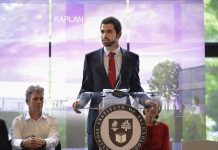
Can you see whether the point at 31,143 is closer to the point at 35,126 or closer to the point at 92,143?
the point at 35,126

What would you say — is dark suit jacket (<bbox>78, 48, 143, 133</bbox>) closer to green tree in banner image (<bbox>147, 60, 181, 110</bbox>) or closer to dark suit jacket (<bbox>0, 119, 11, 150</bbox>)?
dark suit jacket (<bbox>0, 119, 11, 150</bbox>)

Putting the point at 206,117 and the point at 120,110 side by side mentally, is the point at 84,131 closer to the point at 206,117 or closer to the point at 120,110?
the point at 206,117

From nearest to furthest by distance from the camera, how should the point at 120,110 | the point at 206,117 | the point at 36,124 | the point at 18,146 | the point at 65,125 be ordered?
the point at 120,110
the point at 18,146
the point at 36,124
the point at 65,125
the point at 206,117

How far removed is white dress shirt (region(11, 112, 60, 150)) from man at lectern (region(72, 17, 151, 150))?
87 cm

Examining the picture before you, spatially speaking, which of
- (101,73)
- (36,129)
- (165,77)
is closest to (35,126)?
(36,129)

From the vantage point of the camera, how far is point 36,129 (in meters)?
3.58

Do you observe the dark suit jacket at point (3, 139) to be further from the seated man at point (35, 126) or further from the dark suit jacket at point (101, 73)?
the dark suit jacket at point (101, 73)

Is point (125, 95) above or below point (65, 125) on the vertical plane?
above

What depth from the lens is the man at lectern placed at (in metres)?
2.61

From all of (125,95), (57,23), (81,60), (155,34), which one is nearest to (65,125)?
(81,60)

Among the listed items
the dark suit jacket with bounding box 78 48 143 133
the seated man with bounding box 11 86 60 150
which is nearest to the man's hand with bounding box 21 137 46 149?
the seated man with bounding box 11 86 60 150

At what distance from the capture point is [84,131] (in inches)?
211

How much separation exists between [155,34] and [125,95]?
10.6 ft

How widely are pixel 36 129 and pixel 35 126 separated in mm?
28
